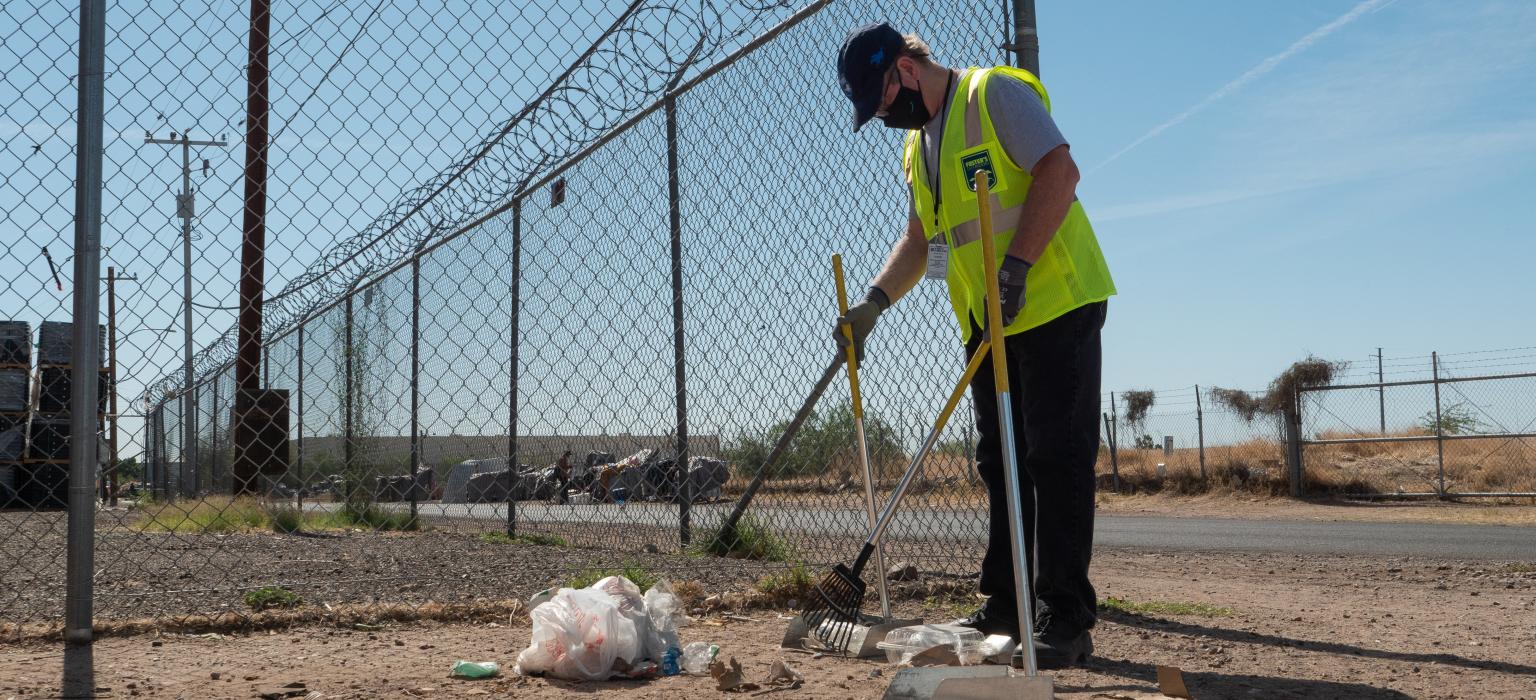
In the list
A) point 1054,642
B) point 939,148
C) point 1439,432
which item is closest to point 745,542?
point 1054,642

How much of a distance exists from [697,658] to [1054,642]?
100 cm

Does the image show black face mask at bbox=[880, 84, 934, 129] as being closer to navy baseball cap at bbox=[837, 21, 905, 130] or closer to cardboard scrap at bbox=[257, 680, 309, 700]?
navy baseball cap at bbox=[837, 21, 905, 130]

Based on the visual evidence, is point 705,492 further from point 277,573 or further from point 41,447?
point 41,447

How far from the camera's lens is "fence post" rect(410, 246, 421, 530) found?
297 inches

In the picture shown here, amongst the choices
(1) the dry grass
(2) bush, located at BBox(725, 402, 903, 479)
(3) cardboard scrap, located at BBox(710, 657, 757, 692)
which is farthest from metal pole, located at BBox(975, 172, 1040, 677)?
(1) the dry grass

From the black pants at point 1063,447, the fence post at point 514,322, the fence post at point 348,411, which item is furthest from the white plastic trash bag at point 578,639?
the fence post at point 348,411

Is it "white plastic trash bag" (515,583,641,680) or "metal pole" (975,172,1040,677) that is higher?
"metal pole" (975,172,1040,677)

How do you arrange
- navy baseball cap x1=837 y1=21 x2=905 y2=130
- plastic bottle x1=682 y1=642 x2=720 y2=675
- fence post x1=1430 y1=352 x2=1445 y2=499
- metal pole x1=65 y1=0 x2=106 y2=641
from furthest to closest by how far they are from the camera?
fence post x1=1430 y1=352 x2=1445 y2=499 < metal pole x1=65 y1=0 x2=106 y2=641 < navy baseball cap x1=837 y1=21 x2=905 y2=130 < plastic bottle x1=682 y1=642 x2=720 y2=675

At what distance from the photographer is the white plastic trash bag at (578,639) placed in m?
3.37

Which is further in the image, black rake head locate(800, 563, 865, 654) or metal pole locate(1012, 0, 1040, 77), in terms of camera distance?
metal pole locate(1012, 0, 1040, 77)

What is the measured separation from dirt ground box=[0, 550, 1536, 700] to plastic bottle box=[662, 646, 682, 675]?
0.32 ft

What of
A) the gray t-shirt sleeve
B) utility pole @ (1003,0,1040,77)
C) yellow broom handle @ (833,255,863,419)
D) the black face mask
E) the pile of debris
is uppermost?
utility pole @ (1003,0,1040,77)

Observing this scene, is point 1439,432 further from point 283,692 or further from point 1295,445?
point 283,692

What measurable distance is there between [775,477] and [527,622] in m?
1.94
